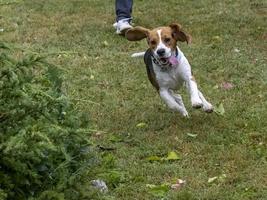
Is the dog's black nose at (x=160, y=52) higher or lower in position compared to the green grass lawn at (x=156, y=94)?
higher

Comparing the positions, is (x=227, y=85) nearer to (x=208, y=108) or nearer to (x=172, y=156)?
(x=208, y=108)

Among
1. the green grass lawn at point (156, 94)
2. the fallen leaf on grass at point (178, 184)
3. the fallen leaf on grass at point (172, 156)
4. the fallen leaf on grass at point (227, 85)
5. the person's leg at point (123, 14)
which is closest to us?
the fallen leaf on grass at point (178, 184)

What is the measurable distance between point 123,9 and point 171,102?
380 cm

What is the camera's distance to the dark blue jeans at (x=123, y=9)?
9.59 metres

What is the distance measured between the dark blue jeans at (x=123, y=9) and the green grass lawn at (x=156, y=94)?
0.32m

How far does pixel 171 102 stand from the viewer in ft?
19.9

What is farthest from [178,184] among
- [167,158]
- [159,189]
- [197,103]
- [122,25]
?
[122,25]

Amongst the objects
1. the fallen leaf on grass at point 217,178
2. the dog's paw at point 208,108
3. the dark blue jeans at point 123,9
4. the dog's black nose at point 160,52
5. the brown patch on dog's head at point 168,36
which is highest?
the brown patch on dog's head at point 168,36

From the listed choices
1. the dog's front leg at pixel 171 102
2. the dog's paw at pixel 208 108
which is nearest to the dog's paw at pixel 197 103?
the dog's paw at pixel 208 108

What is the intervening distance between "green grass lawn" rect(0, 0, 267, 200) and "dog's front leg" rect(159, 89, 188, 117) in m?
0.10

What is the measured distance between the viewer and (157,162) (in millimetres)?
5168

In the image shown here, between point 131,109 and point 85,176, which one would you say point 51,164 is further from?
point 131,109

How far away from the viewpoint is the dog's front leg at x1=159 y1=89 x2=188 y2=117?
6.08 m

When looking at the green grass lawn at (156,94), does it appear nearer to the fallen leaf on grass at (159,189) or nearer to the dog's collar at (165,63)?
the fallen leaf on grass at (159,189)
